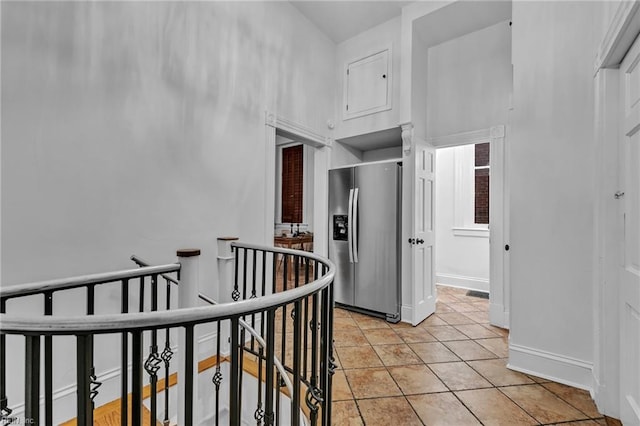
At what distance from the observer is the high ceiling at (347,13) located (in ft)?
10.8

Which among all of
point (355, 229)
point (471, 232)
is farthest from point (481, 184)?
point (355, 229)

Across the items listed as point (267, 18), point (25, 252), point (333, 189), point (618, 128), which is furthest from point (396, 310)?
point (267, 18)

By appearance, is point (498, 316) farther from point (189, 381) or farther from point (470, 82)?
point (189, 381)

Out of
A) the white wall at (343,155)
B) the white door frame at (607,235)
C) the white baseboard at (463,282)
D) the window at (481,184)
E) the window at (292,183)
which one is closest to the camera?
the white door frame at (607,235)

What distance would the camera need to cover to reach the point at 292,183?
645 centimetres

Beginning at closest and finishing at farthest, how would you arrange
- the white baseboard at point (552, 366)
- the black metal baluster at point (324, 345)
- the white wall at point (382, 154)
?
the black metal baluster at point (324, 345) → the white baseboard at point (552, 366) → the white wall at point (382, 154)

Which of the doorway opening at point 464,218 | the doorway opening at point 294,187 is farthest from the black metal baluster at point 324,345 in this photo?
the doorway opening at point 294,187

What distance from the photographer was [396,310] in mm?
3318

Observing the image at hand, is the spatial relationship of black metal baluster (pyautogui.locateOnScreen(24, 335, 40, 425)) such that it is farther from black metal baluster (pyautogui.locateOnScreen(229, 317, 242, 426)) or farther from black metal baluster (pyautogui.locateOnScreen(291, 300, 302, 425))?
black metal baluster (pyautogui.locateOnScreen(291, 300, 302, 425))

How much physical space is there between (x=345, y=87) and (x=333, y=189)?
135 cm

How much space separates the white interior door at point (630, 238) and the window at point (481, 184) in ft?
10.3

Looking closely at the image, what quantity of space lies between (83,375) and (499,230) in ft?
11.6

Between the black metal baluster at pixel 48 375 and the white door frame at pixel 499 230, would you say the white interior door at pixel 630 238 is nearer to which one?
the white door frame at pixel 499 230

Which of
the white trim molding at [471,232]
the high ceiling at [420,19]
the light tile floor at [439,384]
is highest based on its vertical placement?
the high ceiling at [420,19]
